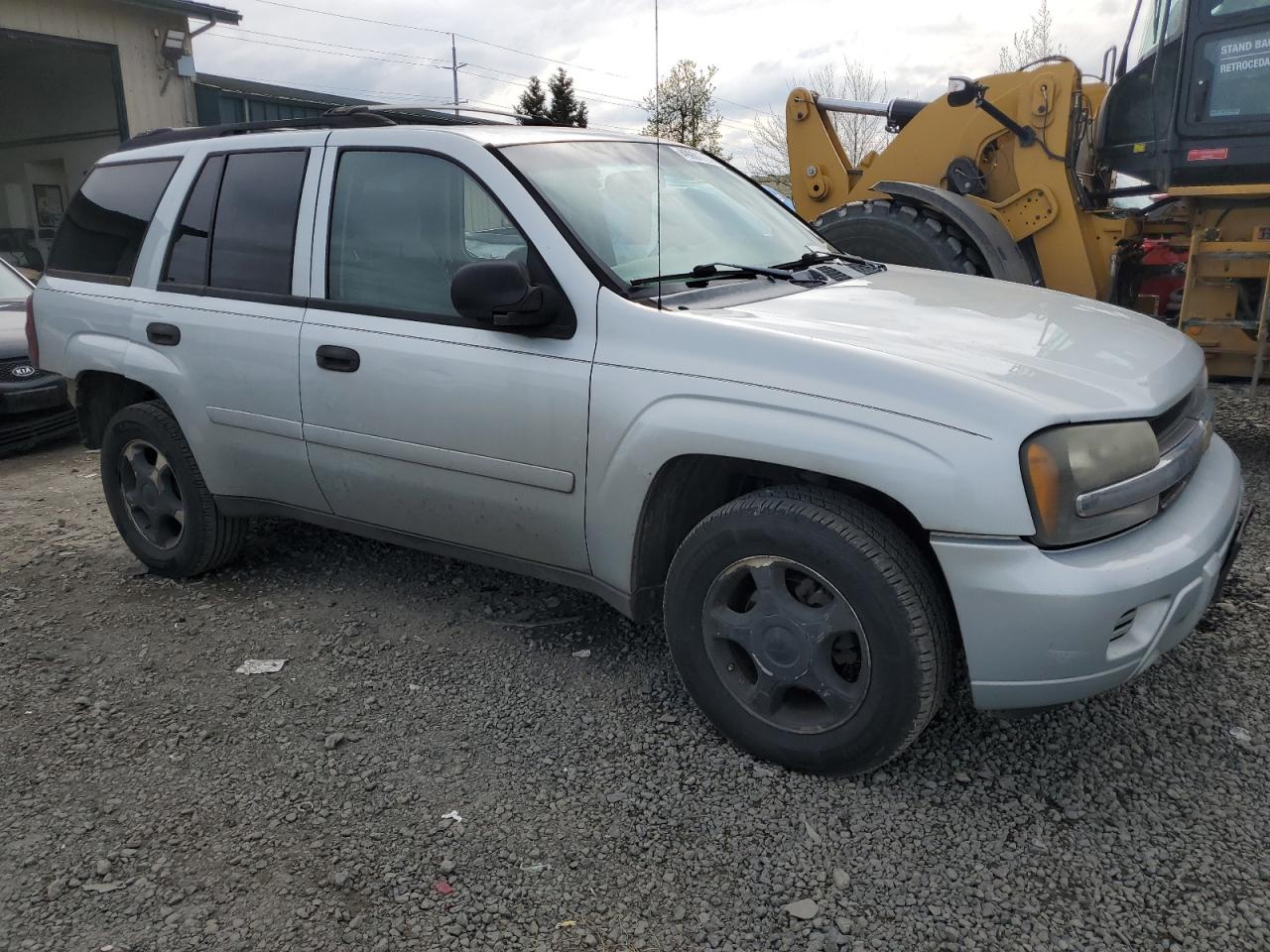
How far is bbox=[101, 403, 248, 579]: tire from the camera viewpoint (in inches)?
164

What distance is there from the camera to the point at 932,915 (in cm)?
231

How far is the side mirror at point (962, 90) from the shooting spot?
686cm

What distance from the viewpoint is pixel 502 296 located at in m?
2.92

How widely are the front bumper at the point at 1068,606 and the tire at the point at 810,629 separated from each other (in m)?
0.13

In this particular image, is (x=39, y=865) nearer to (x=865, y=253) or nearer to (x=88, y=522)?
(x=88, y=522)

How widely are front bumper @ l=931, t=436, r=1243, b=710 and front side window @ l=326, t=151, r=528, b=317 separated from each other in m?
1.71

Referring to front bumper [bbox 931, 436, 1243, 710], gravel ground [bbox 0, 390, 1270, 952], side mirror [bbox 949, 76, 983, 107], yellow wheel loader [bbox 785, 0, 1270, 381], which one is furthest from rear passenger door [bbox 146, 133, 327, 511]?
side mirror [bbox 949, 76, 983, 107]

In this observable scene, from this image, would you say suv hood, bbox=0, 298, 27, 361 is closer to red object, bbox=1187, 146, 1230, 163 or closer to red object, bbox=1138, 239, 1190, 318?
red object, bbox=1187, 146, 1230, 163

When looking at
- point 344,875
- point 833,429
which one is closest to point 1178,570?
point 833,429

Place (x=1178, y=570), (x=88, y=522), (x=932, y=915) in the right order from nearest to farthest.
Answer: (x=932, y=915) < (x=1178, y=570) < (x=88, y=522)

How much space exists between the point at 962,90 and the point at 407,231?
4.89m

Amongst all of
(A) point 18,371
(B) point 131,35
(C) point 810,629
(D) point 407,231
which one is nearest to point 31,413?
(A) point 18,371

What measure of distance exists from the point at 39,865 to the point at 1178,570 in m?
2.92

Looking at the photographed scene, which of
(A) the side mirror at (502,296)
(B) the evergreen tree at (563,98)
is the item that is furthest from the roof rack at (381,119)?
(B) the evergreen tree at (563,98)
